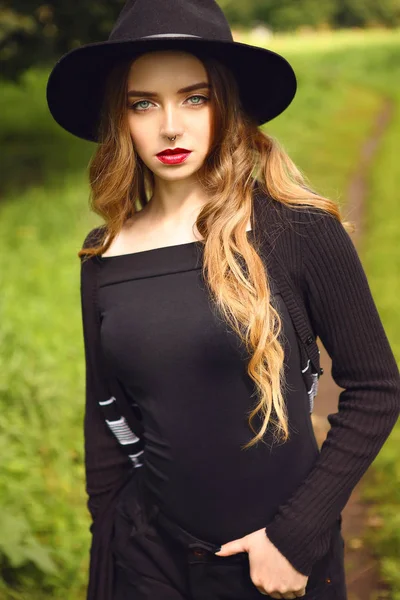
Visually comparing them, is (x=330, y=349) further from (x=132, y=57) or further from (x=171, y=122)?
(x=132, y=57)

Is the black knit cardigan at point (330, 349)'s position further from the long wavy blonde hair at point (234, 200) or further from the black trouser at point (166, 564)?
the black trouser at point (166, 564)

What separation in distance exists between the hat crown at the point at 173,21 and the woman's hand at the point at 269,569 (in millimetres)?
1112

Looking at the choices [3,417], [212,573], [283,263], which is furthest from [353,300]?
[3,417]

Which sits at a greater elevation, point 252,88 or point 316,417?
point 252,88

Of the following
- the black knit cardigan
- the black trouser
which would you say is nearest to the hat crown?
the black knit cardigan

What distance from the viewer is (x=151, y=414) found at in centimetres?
→ 174

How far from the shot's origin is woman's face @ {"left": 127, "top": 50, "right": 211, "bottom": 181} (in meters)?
1.65

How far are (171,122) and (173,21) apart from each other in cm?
21

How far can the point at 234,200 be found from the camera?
1708mm

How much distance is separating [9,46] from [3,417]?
615cm

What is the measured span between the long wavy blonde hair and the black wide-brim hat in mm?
40

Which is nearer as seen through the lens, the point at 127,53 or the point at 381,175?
the point at 127,53

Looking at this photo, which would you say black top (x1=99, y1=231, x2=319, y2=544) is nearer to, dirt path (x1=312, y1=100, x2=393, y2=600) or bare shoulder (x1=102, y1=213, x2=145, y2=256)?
bare shoulder (x1=102, y1=213, x2=145, y2=256)

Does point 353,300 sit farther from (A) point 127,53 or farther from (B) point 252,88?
(A) point 127,53
